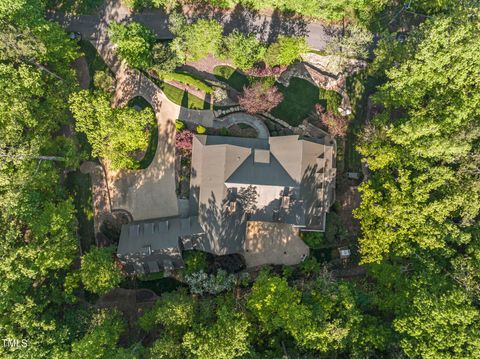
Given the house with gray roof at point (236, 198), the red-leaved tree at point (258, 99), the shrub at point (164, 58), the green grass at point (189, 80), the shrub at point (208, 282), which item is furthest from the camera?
the green grass at point (189, 80)

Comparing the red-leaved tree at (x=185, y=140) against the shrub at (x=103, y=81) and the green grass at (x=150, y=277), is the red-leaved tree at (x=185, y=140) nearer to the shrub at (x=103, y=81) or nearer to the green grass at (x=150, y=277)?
the shrub at (x=103, y=81)

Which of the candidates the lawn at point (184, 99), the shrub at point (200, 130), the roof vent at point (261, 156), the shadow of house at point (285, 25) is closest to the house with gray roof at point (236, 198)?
the roof vent at point (261, 156)

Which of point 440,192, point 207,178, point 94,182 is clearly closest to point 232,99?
point 207,178

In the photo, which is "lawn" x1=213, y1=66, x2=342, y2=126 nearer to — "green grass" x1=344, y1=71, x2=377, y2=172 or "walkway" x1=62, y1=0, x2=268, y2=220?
"green grass" x1=344, y1=71, x2=377, y2=172

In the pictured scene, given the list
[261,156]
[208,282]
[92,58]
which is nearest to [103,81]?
[92,58]

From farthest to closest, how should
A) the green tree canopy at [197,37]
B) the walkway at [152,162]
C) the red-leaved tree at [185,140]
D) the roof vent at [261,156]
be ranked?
the walkway at [152,162] → the red-leaved tree at [185,140] → the green tree canopy at [197,37] → the roof vent at [261,156]

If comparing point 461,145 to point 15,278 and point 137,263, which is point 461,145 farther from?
point 15,278

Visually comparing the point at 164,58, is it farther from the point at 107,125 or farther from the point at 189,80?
the point at 107,125
